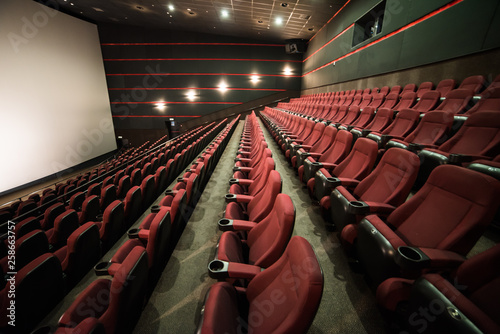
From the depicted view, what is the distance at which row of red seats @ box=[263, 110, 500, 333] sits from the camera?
40 centimetres

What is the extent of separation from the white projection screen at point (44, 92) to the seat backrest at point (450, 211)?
192 inches

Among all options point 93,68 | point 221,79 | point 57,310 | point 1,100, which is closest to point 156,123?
point 93,68

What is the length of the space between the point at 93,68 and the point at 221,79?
3174 millimetres

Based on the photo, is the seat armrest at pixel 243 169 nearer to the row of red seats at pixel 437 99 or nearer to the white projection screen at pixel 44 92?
the row of red seats at pixel 437 99

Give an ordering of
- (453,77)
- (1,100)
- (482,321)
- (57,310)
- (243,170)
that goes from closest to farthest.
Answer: (482,321) < (57,310) < (243,170) < (453,77) < (1,100)

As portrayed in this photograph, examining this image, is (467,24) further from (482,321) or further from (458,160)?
(482,321)

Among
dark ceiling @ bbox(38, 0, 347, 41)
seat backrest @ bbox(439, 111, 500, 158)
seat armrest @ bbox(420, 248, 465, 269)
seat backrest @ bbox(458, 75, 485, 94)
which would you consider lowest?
seat armrest @ bbox(420, 248, 465, 269)

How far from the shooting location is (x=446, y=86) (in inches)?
74.3

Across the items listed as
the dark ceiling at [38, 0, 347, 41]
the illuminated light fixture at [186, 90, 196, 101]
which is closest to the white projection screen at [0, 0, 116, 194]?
the dark ceiling at [38, 0, 347, 41]

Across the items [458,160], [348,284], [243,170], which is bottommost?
[348,284]

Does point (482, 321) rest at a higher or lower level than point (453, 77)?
lower

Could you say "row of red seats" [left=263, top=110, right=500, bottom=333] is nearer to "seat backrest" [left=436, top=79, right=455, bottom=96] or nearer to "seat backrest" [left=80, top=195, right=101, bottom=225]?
"seat backrest" [left=436, top=79, right=455, bottom=96]

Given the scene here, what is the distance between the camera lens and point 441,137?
1.13m

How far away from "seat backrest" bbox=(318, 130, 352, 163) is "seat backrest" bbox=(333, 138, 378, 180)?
0.12m
